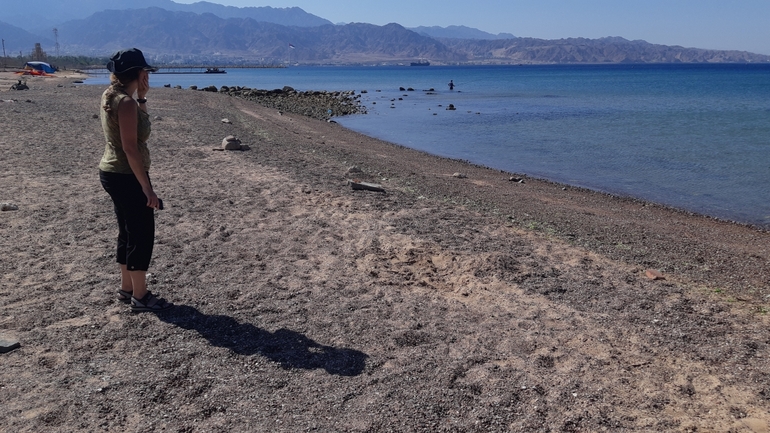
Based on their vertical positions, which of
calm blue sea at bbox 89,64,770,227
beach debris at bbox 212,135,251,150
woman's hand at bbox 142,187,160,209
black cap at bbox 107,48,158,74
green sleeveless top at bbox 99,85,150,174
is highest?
black cap at bbox 107,48,158,74

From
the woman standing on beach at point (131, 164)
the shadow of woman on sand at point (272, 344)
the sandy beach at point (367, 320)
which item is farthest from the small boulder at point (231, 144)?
the shadow of woman on sand at point (272, 344)

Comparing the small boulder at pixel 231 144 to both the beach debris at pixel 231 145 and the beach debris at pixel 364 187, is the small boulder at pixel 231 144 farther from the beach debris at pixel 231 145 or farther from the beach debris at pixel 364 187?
the beach debris at pixel 364 187

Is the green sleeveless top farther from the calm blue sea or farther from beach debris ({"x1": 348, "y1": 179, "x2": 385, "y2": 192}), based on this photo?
the calm blue sea

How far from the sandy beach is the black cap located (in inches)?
75.9

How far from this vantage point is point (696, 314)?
5.31 meters

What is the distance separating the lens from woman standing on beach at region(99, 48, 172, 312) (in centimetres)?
426

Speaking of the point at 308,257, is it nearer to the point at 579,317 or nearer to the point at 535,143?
the point at 579,317

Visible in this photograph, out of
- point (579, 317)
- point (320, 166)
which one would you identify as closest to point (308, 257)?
point (579, 317)

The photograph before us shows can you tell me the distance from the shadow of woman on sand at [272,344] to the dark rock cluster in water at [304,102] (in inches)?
1087

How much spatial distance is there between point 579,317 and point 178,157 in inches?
368

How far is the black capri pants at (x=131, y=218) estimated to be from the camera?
4488 mm

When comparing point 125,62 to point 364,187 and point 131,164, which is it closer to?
point 131,164

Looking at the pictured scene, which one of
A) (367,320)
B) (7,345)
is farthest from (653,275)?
(7,345)

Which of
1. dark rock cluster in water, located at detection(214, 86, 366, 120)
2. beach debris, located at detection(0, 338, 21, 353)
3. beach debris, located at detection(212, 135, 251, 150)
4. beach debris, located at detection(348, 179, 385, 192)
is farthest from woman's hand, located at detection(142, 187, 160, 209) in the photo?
dark rock cluster in water, located at detection(214, 86, 366, 120)
